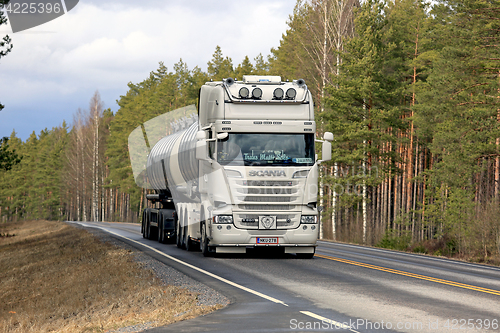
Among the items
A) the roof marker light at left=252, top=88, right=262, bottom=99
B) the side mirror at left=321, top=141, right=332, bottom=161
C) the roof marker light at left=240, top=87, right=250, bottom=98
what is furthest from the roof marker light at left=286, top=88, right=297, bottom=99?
the side mirror at left=321, top=141, right=332, bottom=161

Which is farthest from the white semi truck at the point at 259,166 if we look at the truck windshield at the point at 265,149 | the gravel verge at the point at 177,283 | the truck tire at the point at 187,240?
the truck tire at the point at 187,240

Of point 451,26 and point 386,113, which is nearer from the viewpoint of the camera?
point 451,26

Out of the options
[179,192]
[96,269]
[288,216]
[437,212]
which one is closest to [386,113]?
[437,212]

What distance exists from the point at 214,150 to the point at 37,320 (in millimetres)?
6710

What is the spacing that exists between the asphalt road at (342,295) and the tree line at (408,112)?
26.6 ft

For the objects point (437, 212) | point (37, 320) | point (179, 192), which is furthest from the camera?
point (437, 212)

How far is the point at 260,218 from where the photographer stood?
15.2 m

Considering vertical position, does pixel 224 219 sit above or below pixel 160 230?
above

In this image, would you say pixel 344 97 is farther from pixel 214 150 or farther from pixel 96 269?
pixel 96 269

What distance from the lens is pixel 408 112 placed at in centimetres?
4431

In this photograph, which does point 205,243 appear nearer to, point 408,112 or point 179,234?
point 179,234

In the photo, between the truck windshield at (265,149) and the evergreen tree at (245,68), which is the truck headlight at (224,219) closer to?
the truck windshield at (265,149)

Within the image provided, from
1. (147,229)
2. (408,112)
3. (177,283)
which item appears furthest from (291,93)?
(408,112)

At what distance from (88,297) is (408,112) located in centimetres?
3699
